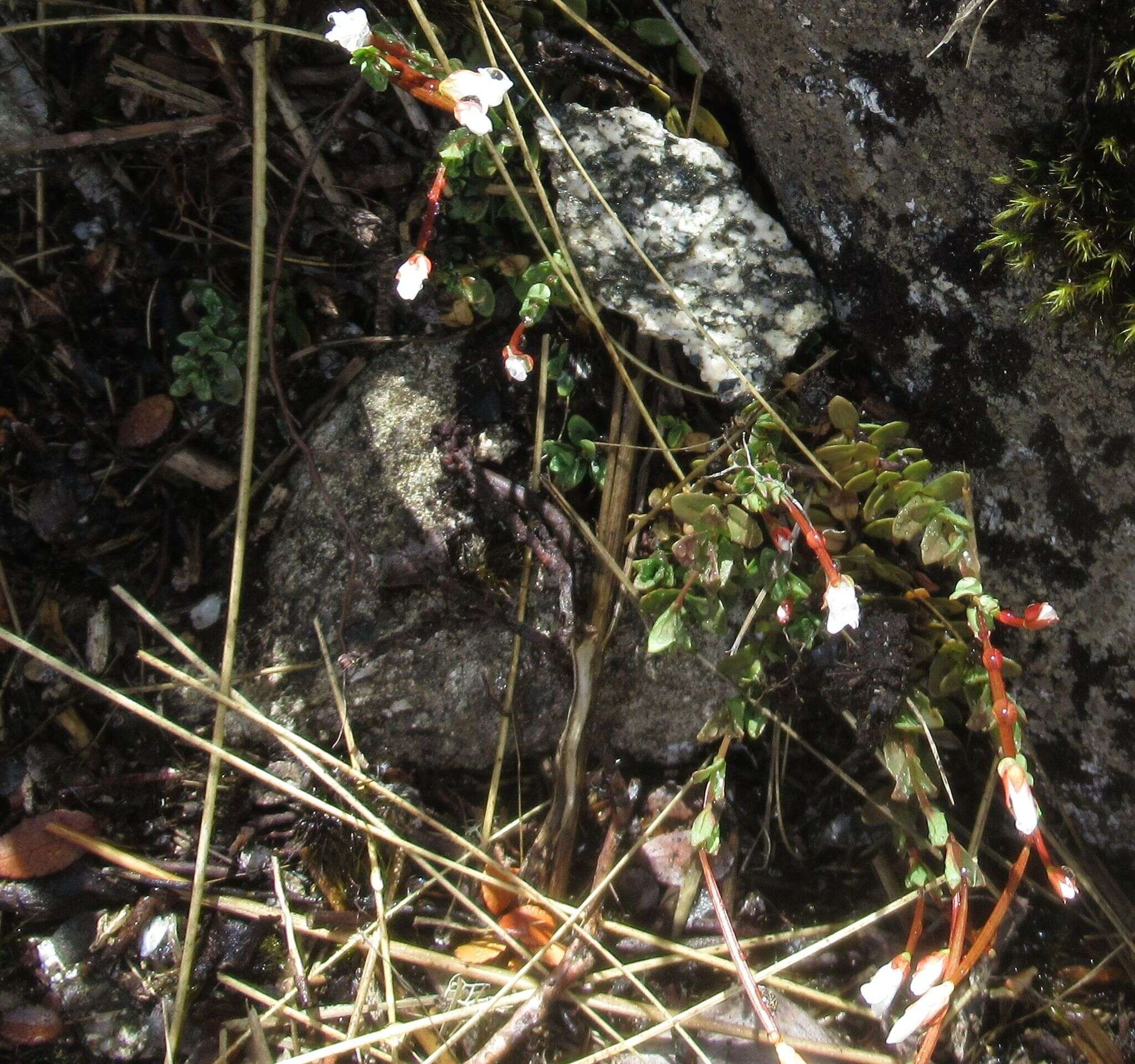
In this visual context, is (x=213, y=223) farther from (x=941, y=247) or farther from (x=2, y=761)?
(x=941, y=247)

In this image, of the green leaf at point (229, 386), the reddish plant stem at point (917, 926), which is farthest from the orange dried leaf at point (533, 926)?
the green leaf at point (229, 386)

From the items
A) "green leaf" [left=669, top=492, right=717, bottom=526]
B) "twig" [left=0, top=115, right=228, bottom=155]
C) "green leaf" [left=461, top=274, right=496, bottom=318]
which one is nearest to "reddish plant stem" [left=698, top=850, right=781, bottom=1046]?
"green leaf" [left=669, top=492, right=717, bottom=526]

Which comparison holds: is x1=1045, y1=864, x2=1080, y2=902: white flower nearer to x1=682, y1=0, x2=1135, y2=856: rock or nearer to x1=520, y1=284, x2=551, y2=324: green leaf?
x1=682, y1=0, x2=1135, y2=856: rock

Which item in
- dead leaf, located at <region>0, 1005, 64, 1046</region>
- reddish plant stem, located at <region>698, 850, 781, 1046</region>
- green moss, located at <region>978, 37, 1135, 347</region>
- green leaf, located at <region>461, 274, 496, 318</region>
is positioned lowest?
dead leaf, located at <region>0, 1005, 64, 1046</region>

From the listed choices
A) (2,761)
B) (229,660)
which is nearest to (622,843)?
(229,660)

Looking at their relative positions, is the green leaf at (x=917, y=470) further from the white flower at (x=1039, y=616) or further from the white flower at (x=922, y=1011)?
the white flower at (x=922, y=1011)
